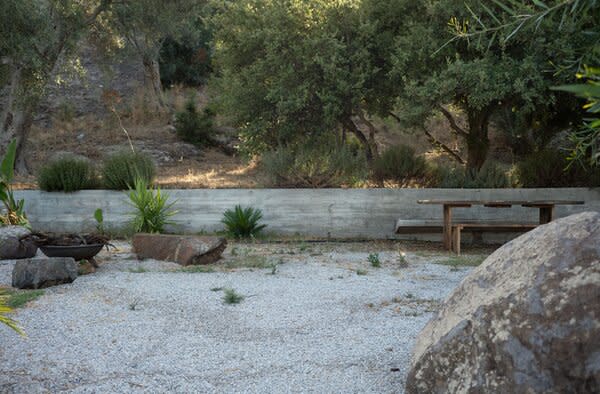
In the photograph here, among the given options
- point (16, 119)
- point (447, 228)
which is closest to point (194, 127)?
point (16, 119)

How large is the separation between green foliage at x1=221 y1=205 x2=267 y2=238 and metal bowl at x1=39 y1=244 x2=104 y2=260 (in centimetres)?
319

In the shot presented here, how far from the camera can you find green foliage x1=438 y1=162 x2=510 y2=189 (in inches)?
432

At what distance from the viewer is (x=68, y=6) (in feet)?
43.2

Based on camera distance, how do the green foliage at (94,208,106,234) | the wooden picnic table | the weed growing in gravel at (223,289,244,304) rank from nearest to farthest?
1. the weed growing in gravel at (223,289,244,304)
2. the green foliage at (94,208,106,234)
3. the wooden picnic table

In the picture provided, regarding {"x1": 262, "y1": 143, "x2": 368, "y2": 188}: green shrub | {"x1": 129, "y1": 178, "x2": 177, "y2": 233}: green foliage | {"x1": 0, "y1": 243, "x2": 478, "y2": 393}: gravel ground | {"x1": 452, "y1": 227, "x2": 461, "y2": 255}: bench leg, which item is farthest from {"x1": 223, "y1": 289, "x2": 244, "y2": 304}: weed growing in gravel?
{"x1": 262, "y1": 143, "x2": 368, "y2": 188}: green shrub

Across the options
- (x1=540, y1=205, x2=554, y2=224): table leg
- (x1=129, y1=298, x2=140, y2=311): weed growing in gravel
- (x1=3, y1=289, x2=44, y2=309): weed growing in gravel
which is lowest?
(x1=129, y1=298, x2=140, y2=311): weed growing in gravel

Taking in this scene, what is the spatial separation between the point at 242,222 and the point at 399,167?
127 inches

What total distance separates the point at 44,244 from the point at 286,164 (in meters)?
4.89

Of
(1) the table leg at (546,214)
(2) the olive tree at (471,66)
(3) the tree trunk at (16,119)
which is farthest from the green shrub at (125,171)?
(1) the table leg at (546,214)

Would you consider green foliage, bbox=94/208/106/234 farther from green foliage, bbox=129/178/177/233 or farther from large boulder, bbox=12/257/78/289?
large boulder, bbox=12/257/78/289

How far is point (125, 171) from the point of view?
11.2 m

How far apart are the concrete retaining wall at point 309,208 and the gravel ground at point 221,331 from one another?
3181 millimetres

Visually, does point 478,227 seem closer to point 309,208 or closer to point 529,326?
point 309,208

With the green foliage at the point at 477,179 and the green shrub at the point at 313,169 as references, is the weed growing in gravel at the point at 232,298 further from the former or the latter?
the green foliage at the point at 477,179
